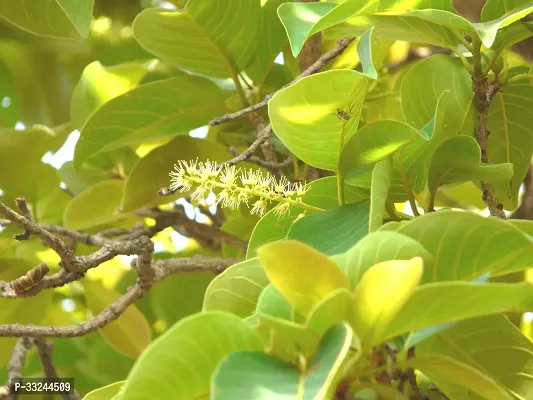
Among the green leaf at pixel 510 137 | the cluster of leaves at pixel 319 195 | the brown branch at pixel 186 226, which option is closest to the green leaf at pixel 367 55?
the cluster of leaves at pixel 319 195

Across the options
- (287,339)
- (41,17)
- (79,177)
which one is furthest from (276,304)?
(79,177)

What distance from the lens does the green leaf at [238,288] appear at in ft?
1.58

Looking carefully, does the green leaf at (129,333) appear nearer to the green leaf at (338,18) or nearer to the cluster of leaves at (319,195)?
the cluster of leaves at (319,195)

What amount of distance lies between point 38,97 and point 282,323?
0.96 metres

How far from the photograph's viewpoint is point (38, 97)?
1.23 metres

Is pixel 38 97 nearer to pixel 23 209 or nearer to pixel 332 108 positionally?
pixel 23 209

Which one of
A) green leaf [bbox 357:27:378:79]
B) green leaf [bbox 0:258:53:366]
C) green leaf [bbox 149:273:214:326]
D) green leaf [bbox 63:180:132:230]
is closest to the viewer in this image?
green leaf [bbox 357:27:378:79]

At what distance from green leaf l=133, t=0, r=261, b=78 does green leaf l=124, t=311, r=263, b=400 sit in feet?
1.41

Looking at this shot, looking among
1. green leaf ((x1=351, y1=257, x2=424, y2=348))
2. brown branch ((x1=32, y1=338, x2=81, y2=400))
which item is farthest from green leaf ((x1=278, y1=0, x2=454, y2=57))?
brown branch ((x1=32, y1=338, x2=81, y2=400))

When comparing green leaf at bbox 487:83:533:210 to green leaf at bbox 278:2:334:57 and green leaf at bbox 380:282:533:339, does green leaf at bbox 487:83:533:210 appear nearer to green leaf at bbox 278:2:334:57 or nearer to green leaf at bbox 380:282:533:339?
green leaf at bbox 278:2:334:57

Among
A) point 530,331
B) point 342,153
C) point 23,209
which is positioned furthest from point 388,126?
point 530,331

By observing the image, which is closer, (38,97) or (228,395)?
(228,395)

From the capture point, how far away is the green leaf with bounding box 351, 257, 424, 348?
0.37 meters

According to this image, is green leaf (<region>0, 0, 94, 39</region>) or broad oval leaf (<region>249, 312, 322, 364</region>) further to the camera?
green leaf (<region>0, 0, 94, 39</region>)
